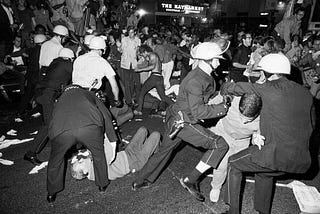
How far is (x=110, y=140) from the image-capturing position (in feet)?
→ 12.6

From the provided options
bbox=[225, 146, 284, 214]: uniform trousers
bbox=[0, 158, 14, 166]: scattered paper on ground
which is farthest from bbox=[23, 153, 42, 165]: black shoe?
bbox=[225, 146, 284, 214]: uniform trousers

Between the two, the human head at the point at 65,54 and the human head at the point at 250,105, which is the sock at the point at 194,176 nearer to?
the human head at the point at 250,105

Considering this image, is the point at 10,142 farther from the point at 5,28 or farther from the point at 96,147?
the point at 5,28

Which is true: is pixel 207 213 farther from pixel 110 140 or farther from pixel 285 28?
pixel 285 28

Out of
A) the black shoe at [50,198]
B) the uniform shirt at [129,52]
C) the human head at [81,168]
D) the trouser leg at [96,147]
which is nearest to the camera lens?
the trouser leg at [96,147]

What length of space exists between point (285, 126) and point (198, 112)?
3.50 ft

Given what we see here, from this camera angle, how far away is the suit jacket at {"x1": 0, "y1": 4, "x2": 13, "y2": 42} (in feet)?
28.5

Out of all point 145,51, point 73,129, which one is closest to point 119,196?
point 73,129

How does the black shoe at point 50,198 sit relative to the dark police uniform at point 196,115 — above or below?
below

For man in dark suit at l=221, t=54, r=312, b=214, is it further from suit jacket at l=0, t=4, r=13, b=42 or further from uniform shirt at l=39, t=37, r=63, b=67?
suit jacket at l=0, t=4, r=13, b=42

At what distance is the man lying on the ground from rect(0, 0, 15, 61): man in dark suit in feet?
21.9

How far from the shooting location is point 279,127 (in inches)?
109

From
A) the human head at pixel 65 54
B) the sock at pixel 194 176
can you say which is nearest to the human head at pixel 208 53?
the sock at pixel 194 176

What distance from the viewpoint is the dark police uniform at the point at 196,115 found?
3.31 metres
